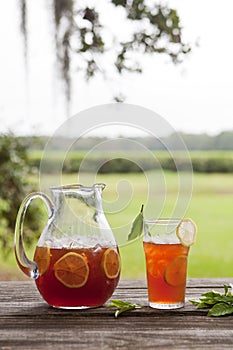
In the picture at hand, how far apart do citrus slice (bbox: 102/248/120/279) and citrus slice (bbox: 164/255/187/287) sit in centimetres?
8

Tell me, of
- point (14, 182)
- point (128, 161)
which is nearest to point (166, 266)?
point (14, 182)

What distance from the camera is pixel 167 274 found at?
118 cm

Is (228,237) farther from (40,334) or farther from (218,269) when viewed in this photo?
(40,334)

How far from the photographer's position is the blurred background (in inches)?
102

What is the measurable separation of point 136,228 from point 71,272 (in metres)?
0.17

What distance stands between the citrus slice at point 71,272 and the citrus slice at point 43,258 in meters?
0.02

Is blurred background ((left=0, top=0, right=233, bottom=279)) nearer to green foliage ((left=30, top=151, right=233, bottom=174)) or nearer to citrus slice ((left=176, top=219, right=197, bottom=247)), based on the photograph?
green foliage ((left=30, top=151, right=233, bottom=174))

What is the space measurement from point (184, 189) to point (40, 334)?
673mm

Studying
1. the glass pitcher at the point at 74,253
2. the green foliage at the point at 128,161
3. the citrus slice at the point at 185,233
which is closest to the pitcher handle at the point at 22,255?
the glass pitcher at the point at 74,253

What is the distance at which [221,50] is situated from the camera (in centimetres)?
361

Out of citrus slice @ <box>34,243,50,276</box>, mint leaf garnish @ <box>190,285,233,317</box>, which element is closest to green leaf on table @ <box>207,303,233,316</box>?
mint leaf garnish @ <box>190,285,233,317</box>

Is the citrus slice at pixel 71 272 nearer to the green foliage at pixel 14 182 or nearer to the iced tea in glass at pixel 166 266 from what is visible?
the iced tea in glass at pixel 166 266

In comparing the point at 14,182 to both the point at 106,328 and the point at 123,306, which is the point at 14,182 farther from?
the point at 106,328

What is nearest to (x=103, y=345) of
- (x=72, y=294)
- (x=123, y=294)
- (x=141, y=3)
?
(x=72, y=294)
